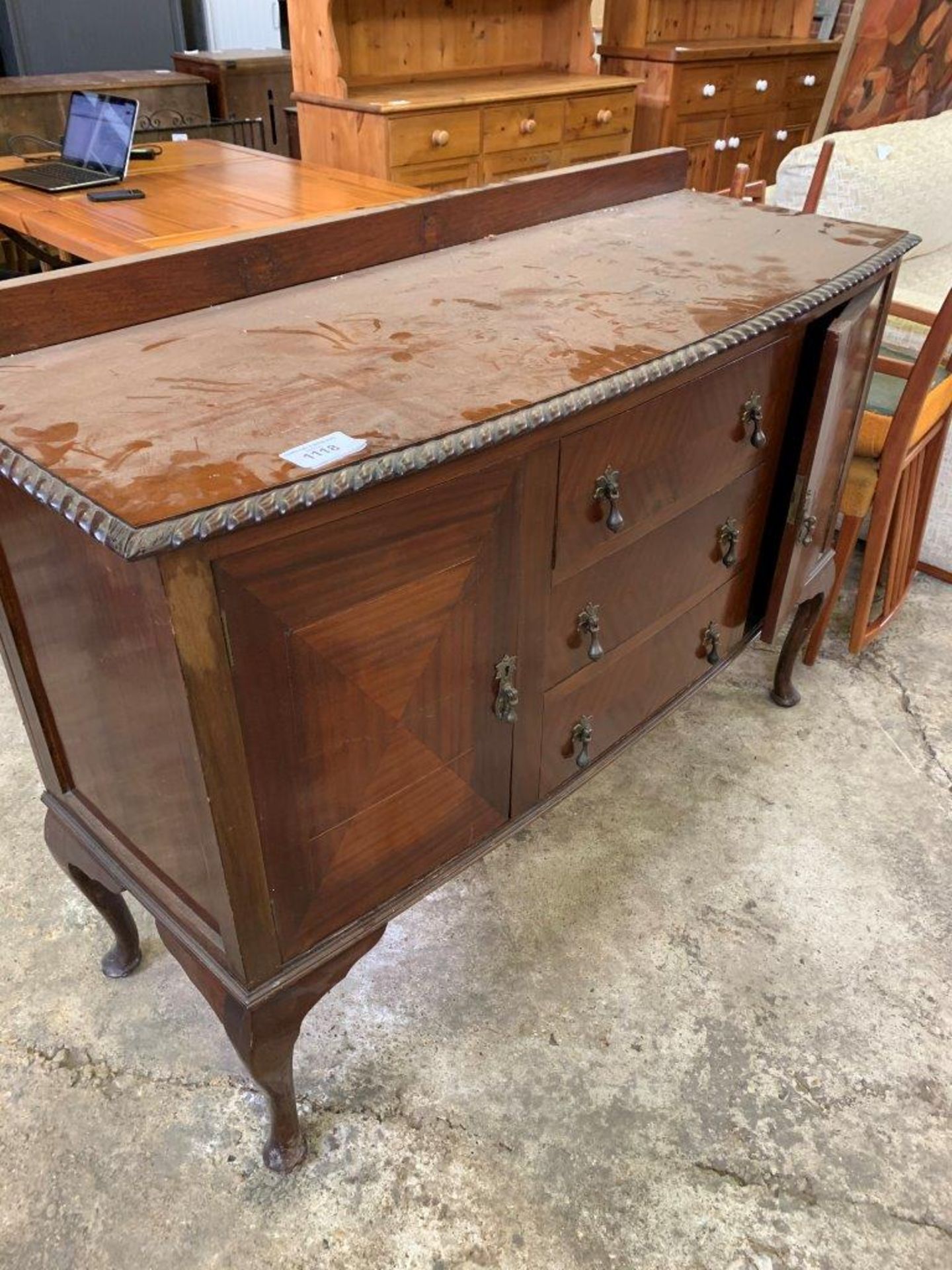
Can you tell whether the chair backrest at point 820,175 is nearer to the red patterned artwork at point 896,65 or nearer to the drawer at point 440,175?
the drawer at point 440,175

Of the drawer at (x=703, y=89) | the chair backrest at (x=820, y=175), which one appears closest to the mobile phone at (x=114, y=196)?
the chair backrest at (x=820, y=175)

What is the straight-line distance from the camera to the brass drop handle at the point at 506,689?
1.14 meters

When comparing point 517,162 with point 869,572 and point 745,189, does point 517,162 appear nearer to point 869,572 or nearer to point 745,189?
point 745,189

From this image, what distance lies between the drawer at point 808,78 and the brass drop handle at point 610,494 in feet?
14.0

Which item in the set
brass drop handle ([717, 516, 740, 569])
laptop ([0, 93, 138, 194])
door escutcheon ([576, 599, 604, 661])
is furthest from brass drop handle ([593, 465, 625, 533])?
laptop ([0, 93, 138, 194])

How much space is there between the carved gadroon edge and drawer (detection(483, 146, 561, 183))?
8.46 ft

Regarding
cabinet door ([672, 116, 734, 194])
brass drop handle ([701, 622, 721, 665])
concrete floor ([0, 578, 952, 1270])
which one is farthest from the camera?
cabinet door ([672, 116, 734, 194])

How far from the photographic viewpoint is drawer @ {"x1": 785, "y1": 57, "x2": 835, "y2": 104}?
4.51 m

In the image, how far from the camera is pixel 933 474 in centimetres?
225

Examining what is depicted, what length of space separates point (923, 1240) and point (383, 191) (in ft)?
8.42

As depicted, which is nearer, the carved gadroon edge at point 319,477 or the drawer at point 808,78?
the carved gadroon edge at point 319,477

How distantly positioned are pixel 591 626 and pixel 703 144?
377 centimetres

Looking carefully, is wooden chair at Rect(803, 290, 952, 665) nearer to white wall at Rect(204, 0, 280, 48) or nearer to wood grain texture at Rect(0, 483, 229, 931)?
wood grain texture at Rect(0, 483, 229, 931)

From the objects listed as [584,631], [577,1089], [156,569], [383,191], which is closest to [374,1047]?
[577,1089]
